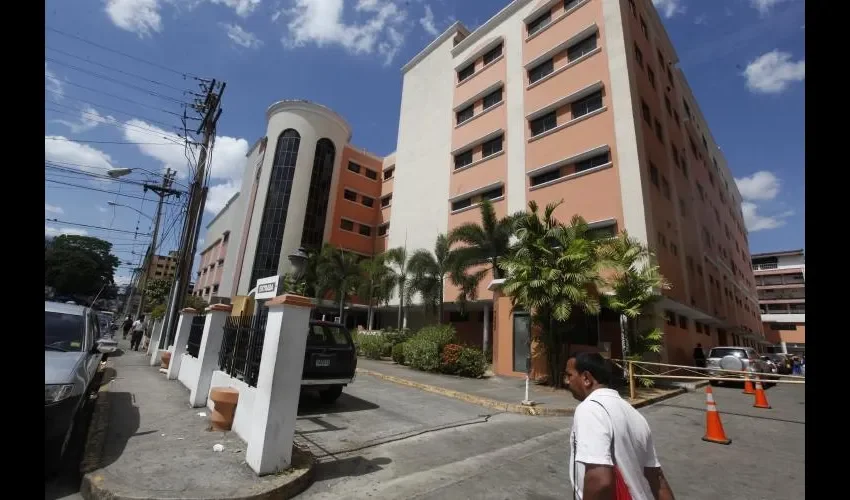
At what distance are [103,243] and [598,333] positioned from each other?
251 ft

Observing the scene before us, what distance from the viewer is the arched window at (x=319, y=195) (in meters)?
37.7

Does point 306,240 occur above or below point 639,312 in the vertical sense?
above

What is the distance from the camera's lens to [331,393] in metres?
8.45

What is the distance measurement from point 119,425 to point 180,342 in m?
5.39

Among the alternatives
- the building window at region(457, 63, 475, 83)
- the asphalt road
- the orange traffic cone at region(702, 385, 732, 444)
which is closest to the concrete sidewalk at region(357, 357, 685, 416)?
the asphalt road

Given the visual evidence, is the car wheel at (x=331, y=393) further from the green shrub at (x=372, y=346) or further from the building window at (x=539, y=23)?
the building window at (x=539, y=23)

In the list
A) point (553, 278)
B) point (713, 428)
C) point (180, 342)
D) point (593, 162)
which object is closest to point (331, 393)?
point (180, 342)

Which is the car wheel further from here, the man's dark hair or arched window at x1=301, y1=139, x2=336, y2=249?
arched window at x1=301, y1=139, x2=336, y2=249

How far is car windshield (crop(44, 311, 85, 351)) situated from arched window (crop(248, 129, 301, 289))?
30.6 metres

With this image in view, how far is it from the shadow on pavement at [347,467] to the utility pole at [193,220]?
1126cm

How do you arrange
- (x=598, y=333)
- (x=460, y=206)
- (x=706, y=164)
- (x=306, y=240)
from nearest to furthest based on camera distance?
1. (x=598, y=333)
2. (x=460, y=206)
3. (x=706, y=164)
4. (x=306, y=240)

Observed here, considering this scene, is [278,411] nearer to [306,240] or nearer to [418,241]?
[418,241]

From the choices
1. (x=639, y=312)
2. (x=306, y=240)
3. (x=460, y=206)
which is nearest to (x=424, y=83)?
(x=460, y=206)
